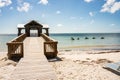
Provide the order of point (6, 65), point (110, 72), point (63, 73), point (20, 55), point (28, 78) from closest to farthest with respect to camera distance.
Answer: point (28, 78), point (63, 73), point (110, 72), point (6, 65), point (20, 55)

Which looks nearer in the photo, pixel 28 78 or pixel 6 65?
pixel 28 78

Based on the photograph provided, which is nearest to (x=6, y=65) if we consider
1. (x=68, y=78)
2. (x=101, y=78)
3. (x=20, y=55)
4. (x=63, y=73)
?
(x=20, y=55)

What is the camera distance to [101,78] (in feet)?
25.6

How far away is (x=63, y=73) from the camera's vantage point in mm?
8492

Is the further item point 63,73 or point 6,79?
point 63,73

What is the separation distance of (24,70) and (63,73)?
1975 mm

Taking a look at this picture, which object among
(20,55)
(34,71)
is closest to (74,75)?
(34,71)

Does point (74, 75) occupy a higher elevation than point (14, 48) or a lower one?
lower

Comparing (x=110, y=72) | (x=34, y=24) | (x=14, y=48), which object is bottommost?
(x=110, y=72)

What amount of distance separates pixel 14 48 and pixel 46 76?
6222 millimetres

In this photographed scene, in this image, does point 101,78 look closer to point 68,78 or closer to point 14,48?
point 68,78

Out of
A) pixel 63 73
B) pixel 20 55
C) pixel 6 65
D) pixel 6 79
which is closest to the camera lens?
pixel 6 79

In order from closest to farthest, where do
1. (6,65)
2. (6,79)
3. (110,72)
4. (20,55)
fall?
(6,79) < (110,72) < (6,65) < (20,55)

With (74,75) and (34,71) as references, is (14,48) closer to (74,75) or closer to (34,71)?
(34,71)
